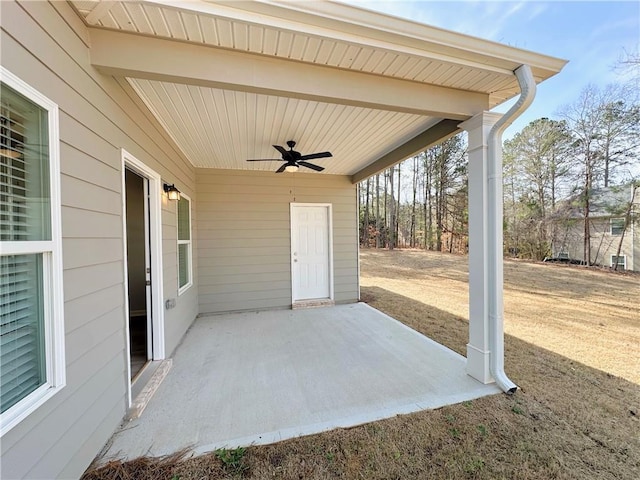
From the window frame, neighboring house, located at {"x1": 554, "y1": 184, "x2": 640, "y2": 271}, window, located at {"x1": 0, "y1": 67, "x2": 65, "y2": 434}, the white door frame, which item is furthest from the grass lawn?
the window frame

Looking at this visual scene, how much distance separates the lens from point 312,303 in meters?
5.30

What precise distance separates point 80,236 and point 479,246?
10.4 ft

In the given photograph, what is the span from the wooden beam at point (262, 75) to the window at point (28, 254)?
2.22ft

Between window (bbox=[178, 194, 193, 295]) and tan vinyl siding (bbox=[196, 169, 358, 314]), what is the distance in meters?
0.53

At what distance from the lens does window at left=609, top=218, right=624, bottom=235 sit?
30.1 feet

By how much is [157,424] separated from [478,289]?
3017 millimetres

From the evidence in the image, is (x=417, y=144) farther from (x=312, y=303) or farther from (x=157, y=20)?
(x=312, y=303)

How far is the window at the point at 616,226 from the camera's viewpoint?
916 centimetres

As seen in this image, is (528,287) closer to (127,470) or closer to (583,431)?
(583,431)

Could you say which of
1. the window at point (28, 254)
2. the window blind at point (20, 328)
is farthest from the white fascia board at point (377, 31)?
the window blind at point (20, 328)

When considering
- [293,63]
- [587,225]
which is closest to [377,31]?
[293,63]

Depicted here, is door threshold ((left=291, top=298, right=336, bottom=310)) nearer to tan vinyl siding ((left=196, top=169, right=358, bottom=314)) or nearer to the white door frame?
tan vinyl siding ((left=196, top=169, right=358, bottom=314))

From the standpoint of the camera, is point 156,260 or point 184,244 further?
point 184,244

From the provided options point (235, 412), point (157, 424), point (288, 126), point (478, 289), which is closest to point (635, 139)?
point (478, 289)
